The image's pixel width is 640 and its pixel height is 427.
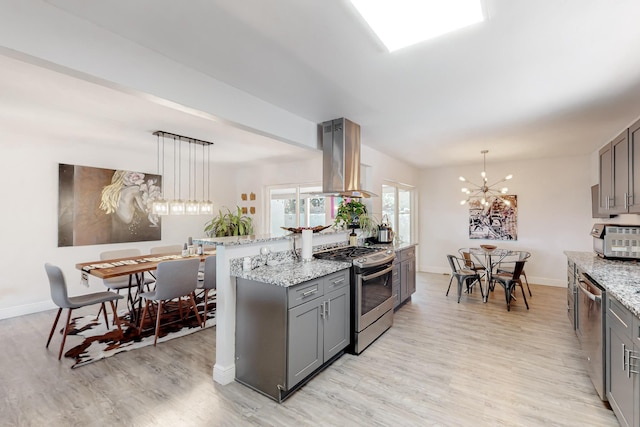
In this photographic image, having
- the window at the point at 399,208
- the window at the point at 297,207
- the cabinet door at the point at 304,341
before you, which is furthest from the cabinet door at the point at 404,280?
the cabinet door at the point at 304,341

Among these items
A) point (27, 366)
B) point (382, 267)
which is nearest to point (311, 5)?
point (382, 267)

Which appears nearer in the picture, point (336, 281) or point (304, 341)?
point (304, 341)

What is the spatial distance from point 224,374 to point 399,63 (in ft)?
9.39

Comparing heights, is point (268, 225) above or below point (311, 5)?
below

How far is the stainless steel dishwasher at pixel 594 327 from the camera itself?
207cm

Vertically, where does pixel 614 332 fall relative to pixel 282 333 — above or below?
Answer: above

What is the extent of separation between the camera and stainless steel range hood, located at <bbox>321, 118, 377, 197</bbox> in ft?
11.7

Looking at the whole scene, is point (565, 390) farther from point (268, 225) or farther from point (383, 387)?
point (268, 225)

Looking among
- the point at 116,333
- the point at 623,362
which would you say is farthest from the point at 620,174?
the point at 116,333

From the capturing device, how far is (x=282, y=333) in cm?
217

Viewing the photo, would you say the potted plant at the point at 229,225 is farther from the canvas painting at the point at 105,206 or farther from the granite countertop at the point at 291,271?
the granite countertop at the point at 291,271

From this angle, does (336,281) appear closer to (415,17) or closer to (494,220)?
(415,17)

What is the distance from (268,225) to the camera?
21.2 feet

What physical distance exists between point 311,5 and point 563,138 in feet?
14.8
